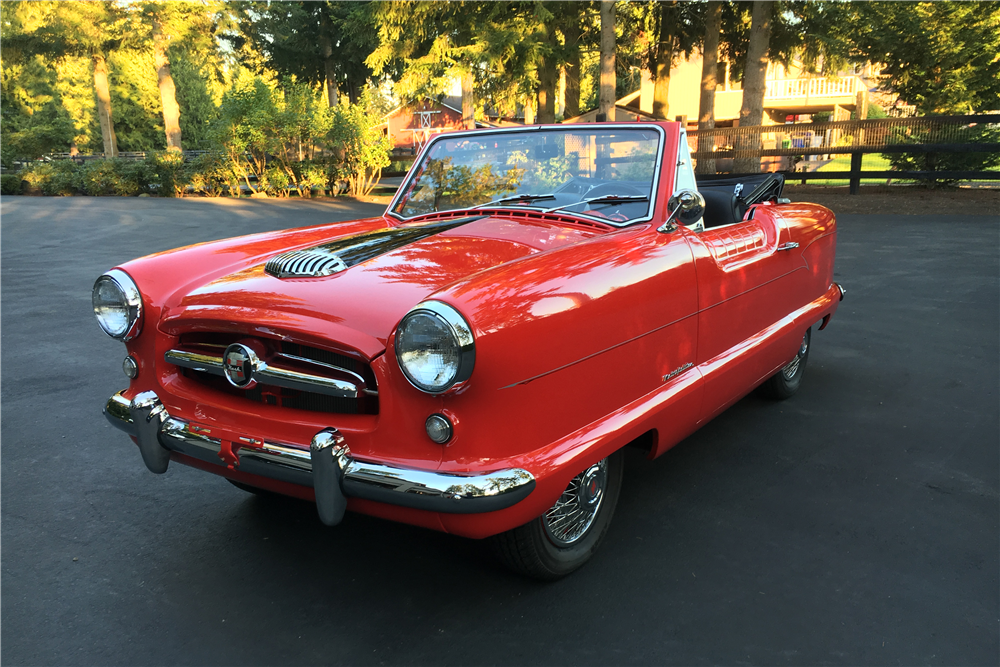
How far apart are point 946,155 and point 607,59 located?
8.38 meters

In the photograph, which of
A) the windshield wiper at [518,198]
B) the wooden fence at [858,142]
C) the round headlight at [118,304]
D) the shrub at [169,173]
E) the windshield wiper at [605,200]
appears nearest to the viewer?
the round headlight at [118,304]

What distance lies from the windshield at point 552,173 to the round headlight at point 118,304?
1475mm

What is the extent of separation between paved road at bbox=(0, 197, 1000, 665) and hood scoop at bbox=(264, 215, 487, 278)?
3.64 feet

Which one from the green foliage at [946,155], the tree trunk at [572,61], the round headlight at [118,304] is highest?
the tree trunk at [572,61]

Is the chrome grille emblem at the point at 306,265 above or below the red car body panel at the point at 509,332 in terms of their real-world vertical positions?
above

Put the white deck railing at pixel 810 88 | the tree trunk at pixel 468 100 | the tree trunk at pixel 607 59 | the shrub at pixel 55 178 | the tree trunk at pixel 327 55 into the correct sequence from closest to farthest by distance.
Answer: the tree trunk at pixel 607 59, the tree trunk at pixel 468 100, the shrub at pixel 55 178, the tree trunk at pixel 327 55, the white deck railing at pixel 810 88

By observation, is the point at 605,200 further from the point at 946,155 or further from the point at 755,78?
the point at 946,155

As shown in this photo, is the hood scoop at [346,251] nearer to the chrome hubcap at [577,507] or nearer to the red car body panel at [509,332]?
the red car body panel at [509,332]

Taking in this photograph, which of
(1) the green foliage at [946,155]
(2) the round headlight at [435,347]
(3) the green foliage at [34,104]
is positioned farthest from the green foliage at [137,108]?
(2) the round headlight at [435,347]

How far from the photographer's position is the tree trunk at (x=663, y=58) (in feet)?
74.1

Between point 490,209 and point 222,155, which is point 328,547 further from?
point 222,155

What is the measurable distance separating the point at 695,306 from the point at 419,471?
4.83 feet

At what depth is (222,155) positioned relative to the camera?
2192cm

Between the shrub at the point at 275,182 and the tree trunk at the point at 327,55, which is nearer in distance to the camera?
the shrub at the point at 275,182
